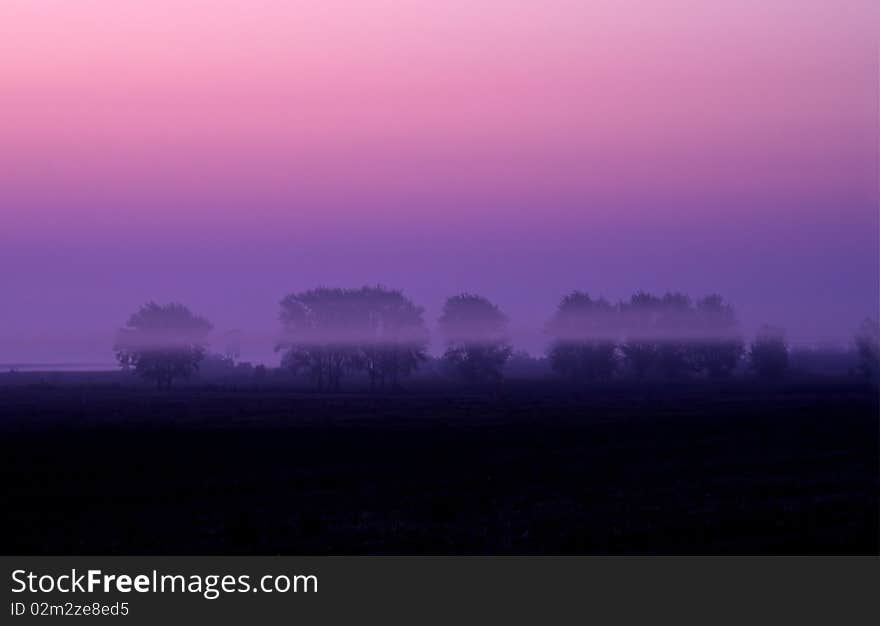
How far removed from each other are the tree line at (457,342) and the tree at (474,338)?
141 mm

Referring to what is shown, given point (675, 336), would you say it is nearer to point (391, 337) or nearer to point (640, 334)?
point (640, 334)

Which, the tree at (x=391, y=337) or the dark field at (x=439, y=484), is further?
the tree at (x=391, y=337)

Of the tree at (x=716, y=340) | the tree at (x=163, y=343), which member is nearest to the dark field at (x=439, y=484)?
the tree at (x=163, y=343)

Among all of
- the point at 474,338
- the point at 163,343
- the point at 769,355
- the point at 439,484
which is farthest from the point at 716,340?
the point at 439,484

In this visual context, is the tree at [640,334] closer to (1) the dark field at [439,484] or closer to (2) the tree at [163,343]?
(2) the tree at [163,343]

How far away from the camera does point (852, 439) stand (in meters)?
44.1

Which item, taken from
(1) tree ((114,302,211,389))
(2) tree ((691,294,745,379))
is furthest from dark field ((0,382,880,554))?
(2) tree ((691,294,745,379))

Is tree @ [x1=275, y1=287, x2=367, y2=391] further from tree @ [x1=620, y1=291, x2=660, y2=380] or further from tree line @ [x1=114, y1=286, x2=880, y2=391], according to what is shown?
tree @ [x1=620, y1=291, x2=660, y2=380]

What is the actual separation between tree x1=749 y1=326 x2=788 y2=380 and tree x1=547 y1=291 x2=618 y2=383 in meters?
18.1

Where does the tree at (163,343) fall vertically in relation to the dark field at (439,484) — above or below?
above

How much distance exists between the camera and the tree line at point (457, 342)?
460 feet

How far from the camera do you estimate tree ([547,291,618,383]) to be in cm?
14562
